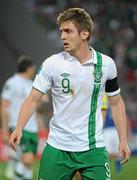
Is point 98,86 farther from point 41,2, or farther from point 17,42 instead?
point 41,2

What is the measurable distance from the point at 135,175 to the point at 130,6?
40.7ft

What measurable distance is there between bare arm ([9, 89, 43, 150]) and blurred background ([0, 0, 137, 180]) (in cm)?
1522

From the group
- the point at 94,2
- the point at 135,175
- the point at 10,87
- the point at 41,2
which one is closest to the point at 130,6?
the point at 94,2

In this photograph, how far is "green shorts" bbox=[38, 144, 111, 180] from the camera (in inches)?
263

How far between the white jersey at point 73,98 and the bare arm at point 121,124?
0.19m

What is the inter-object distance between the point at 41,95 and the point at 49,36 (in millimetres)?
17524

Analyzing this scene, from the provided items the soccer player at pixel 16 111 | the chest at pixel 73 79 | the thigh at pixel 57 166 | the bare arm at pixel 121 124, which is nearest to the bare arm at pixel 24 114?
the chest at pixel 73 79

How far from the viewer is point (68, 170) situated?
21.9 ft

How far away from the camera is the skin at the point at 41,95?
650 cm

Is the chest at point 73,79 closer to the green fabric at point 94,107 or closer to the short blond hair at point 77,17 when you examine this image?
the green fabric at point 94,107

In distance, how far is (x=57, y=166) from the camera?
6.69 meters

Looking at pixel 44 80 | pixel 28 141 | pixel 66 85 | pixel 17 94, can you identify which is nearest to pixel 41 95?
pixel 44 80

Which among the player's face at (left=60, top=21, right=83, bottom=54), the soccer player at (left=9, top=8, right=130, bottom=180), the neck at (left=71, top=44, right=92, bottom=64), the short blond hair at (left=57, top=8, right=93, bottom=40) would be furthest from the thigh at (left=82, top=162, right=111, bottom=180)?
the short blond hair at (left=57, top=8, right=93, bottom=40)

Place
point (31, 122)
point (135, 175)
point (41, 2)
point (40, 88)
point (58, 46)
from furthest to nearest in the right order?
point (41, 2)
point (58, 46)
point (135, 175)
point (31, 122)
point (40, 88)
